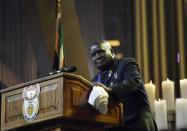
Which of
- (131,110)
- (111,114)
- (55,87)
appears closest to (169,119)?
(131,110)

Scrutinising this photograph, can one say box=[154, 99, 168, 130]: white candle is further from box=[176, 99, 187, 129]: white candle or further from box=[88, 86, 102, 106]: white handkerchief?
box=[88, 86, 102, 106]: white handkerchief

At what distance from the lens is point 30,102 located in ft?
8.91

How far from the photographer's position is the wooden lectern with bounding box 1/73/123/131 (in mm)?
2559

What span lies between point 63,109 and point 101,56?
0.65 meters

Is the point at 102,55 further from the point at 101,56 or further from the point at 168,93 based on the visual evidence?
the point at 168,93

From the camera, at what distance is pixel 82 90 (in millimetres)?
2648

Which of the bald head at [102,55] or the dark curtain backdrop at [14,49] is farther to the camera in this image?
the dark curtain backdrop at [14,49]

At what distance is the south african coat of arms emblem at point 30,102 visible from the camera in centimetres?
268

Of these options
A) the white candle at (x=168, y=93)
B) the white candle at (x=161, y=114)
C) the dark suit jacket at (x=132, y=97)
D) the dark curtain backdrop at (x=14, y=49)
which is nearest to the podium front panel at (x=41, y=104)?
the dark suit jacket at (x=132, y=97)

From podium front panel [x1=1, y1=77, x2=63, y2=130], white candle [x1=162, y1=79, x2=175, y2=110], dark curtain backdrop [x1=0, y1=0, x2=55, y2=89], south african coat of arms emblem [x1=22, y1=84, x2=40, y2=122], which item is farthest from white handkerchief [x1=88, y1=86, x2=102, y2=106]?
dark curtain backdrop [x1=0, y1=0, x2=55, y2=89]

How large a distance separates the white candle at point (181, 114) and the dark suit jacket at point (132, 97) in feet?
Result: 2.71

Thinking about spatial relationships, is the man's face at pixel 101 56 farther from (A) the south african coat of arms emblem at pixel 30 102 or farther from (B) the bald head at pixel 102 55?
(A) the south african coat of arms emblem at pixel 30 102

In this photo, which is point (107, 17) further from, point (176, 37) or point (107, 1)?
point (176, 37)

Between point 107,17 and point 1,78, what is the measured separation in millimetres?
1236
